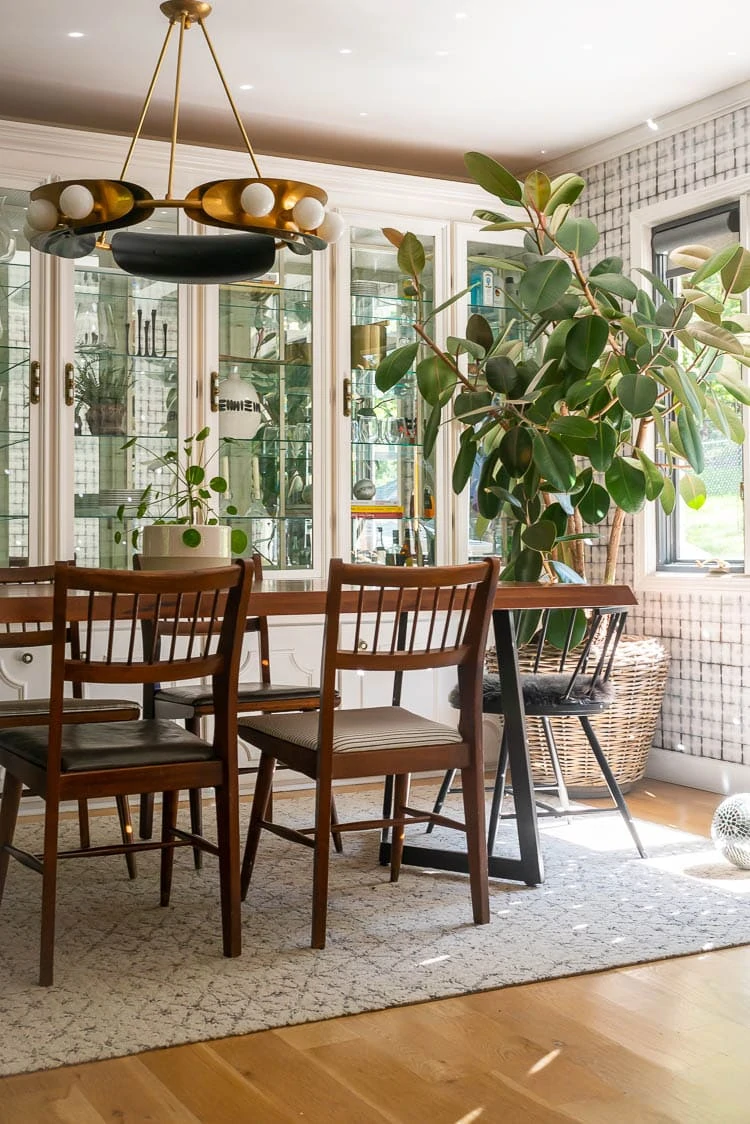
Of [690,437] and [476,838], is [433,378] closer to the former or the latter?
[690,437]

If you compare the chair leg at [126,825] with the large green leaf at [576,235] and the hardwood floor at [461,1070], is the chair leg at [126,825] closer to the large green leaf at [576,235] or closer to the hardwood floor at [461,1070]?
the hardwood floor at [461,1070]

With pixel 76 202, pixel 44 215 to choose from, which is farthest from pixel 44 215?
pixel 76 202

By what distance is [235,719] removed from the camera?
2.65 m

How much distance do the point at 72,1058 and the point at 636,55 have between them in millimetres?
3591

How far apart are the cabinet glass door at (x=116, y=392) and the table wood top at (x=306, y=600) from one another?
3.91 feet

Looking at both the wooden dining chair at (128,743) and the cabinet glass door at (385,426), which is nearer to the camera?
the wooden dining chair at (128,743)

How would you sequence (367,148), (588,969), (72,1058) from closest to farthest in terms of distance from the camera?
(72,1058) → (588,969) → (367,148)

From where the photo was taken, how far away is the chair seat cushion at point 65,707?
3.20m

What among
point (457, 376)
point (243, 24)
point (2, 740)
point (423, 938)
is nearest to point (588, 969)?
point (423, 938)

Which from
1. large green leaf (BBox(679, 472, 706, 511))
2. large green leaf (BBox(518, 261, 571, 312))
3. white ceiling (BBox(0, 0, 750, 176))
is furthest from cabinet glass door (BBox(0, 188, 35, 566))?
large green leaf (BBox(679, 472, 706, 511))

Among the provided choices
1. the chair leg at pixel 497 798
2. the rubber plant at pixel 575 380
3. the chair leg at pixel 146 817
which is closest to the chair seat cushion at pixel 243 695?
the chair leg at pixel 146 817

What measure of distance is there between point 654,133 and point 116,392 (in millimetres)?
2358

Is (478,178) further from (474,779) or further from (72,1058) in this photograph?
(72,1058)

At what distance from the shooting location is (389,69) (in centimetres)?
425
